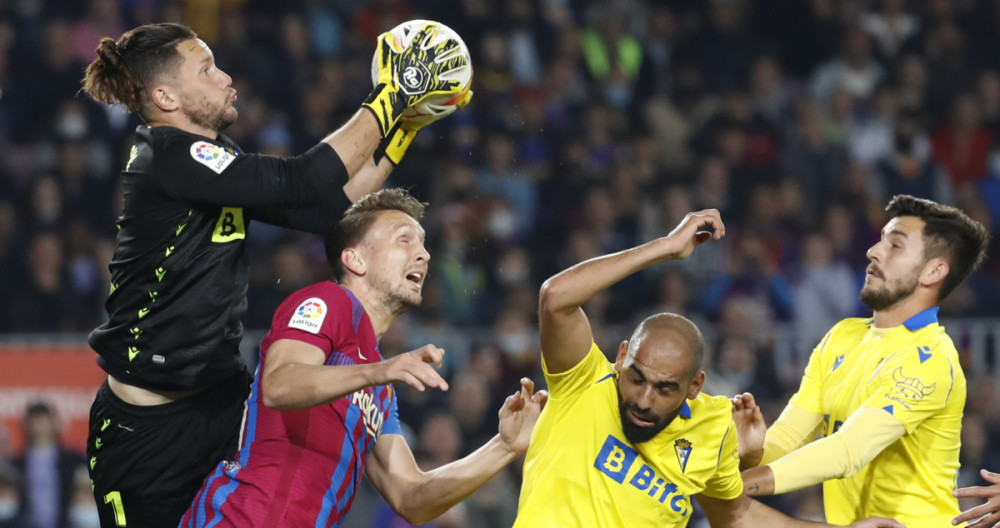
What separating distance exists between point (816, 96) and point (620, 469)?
9230 millimetres

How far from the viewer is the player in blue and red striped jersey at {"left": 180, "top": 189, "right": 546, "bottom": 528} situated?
4297mm

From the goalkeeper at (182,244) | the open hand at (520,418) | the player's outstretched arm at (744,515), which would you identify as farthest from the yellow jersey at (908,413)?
the goalkeeper at (182,244)

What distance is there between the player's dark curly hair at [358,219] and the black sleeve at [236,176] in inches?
12.1

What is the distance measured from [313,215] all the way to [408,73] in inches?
26.4

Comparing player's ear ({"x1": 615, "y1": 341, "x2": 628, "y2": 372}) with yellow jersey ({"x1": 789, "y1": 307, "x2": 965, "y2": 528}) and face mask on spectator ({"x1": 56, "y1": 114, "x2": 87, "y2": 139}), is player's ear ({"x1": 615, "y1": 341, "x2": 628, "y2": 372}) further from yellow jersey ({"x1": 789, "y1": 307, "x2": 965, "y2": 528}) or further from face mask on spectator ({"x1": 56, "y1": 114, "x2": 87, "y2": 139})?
face mask on spectator ({"x1": 56, "y1": 114, "x2": 87, "y2": 139})

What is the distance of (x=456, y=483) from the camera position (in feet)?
16.5

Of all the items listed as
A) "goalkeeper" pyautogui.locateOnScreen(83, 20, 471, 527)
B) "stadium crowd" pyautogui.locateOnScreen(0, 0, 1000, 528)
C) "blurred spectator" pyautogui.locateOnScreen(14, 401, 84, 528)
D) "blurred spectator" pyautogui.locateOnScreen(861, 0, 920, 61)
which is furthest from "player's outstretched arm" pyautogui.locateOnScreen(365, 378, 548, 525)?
"blurred spectator" pyautogui.locateOnScreen(861, 0, 920, 61)

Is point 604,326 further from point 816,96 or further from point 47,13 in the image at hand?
point 47,13

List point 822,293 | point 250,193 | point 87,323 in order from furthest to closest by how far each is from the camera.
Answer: point 822,293 → point 87,323 → point 250,193

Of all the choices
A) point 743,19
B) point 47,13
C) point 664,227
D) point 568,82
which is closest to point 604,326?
point 664,227

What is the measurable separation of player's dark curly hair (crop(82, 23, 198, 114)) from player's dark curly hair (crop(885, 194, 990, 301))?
3.10 metres

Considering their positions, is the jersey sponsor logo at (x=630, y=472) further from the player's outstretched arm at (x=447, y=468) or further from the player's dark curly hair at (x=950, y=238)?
the player's dark curly hair at (x=950, y=238)

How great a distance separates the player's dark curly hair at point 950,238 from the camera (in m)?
5.32

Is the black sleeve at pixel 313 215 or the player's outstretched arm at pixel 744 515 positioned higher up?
the black sleeve at pixel 313 215
